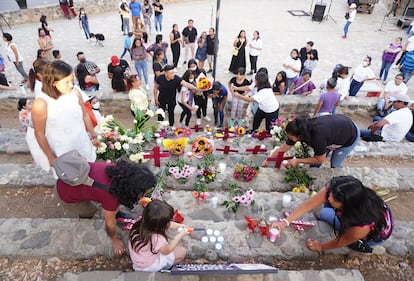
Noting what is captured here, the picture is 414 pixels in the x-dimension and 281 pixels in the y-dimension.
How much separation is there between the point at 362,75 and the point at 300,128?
5.64 m

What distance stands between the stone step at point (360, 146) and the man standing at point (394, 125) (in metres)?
0.16

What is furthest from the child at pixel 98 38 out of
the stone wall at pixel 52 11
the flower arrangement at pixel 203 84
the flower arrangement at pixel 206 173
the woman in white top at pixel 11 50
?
the flower arrangement at pixel 206 173

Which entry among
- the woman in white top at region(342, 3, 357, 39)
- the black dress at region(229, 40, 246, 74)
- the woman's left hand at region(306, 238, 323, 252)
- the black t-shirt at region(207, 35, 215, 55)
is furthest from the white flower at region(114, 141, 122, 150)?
the woman in white top at region(342, 3, 357, 39)

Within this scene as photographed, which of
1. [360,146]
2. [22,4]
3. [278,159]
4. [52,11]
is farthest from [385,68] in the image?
[22,4]

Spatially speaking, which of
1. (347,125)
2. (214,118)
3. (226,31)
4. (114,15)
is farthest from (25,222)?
(114,15)

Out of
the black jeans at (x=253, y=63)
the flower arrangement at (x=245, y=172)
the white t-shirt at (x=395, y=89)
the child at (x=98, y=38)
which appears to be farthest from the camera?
the child at (x=98, y=38)

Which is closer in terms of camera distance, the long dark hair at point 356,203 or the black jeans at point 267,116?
the long dark hair at point 356,203

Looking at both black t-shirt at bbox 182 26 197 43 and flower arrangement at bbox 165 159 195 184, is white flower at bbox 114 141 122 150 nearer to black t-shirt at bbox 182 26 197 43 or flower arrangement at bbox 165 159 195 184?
flower arrangement at bbox 165 159 195 184

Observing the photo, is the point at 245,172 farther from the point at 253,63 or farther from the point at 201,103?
the point at 253,63

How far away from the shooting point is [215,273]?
262cm

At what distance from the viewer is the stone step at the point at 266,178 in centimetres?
421

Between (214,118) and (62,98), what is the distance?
182 inches

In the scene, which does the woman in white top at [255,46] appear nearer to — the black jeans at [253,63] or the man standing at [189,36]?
the black jeans at [253,63]

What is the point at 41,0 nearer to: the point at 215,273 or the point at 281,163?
the point at 281,163
